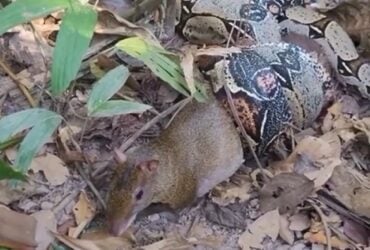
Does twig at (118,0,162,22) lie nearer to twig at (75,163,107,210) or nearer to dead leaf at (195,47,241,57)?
dead leaf at (195,47,241,57)

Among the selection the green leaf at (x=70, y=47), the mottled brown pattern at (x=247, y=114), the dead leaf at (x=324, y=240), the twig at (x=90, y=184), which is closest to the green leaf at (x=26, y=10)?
the green leaf at (x=70, y=47)

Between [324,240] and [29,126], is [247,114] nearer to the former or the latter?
[324,240]

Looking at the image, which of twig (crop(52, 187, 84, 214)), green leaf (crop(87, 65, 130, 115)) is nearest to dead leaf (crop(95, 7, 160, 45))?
green leaf (crop(87, 65, 130, 115))

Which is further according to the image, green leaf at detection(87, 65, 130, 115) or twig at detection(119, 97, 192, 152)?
twig at detection(119, 97, 192, 152)

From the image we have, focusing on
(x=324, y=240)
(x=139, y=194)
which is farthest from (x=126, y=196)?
(x=324, y=240)

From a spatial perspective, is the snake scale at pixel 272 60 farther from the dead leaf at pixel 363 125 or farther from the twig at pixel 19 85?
the twig at pixel 19 85

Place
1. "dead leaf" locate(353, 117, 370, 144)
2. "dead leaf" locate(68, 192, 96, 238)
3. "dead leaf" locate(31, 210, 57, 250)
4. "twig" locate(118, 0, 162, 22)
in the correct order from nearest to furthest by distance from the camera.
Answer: "dead leaf" locate(31, 210, 57, 250) < "dead leaf" locate(68, 192, 96, 238) < "dead leaf" locate(353, 117, 370, 144) < "twig" locate(118, 0, 162, 22)

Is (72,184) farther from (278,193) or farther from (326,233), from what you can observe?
(326,233)
